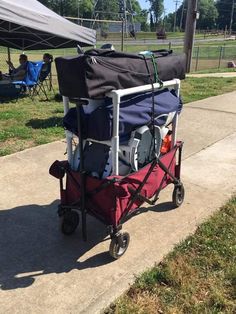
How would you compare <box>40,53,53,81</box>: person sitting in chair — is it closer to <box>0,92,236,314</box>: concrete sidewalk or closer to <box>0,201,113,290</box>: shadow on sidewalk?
<box>0,92,236,314</box>: concrete sidewalk

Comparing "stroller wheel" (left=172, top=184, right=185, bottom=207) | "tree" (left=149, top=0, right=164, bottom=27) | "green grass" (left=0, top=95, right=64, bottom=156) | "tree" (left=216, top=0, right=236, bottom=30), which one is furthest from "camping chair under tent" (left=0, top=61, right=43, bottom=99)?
"tree" (left=149, top=0, right=164, bottom=27)

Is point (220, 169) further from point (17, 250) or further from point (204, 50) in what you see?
point (204, 50)

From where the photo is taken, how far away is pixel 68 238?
360 cm

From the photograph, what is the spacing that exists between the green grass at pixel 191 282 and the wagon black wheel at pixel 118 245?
302 millimetres

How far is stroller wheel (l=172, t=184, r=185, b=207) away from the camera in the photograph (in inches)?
163

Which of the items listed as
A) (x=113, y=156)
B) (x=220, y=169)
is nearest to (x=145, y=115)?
(x=113, y=156)

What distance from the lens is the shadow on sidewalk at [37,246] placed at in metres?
3.13

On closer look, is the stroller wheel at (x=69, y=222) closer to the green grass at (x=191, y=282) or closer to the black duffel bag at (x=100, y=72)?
the green grass at (x=191, y=282)

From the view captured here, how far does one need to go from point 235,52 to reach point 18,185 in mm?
37594

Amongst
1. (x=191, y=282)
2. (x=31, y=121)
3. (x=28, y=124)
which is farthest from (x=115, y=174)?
(x=31, y=121)

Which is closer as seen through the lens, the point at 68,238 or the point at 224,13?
the point at 68,238

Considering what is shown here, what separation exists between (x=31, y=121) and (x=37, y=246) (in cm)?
459

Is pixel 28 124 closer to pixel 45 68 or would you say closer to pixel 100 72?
pixel 45 68

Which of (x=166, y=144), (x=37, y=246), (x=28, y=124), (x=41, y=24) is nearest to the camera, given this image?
(x=37, y=246)
